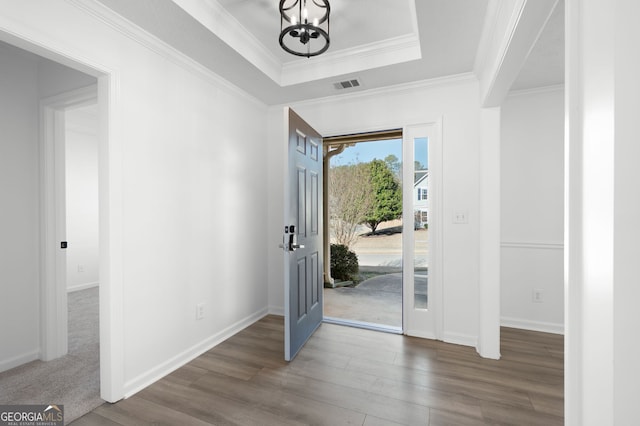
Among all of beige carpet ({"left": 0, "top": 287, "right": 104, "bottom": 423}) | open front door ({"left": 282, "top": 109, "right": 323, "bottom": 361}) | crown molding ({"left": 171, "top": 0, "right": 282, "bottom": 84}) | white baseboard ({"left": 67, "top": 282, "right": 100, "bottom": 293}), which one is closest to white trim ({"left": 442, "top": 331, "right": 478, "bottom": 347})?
open front door ({"left": 282, "top": 109, "right": 323, "bottom": 361})

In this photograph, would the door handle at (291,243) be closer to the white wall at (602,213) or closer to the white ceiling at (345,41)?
the white ceiling at (345,41)

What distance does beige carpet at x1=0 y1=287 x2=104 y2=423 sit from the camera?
1868 millimetres

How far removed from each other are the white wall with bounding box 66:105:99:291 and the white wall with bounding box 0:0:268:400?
123 inches

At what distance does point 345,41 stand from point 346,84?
1.52 ft

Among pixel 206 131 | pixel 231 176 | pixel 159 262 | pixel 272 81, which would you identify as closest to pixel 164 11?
pixel 206 131

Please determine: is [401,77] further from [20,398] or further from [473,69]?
[20,398]

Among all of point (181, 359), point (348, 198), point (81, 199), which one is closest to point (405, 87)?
point (348, 198)

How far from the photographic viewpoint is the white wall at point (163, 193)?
1.87m

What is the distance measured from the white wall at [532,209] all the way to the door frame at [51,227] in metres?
4.06

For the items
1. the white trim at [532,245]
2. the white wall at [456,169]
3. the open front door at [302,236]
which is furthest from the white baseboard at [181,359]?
the white trim at [532,245]

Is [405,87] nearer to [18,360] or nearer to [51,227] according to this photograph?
[51,227]

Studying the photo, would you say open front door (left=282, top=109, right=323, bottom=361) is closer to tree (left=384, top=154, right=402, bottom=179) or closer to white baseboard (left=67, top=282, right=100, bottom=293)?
tree (left=384, top=154, right=402, bottom=179)

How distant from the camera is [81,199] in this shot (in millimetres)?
4754

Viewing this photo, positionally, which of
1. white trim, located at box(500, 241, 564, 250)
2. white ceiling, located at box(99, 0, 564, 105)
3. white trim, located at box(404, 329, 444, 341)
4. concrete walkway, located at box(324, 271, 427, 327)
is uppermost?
white ceiling, located at box(99, 0, 564, 105)
